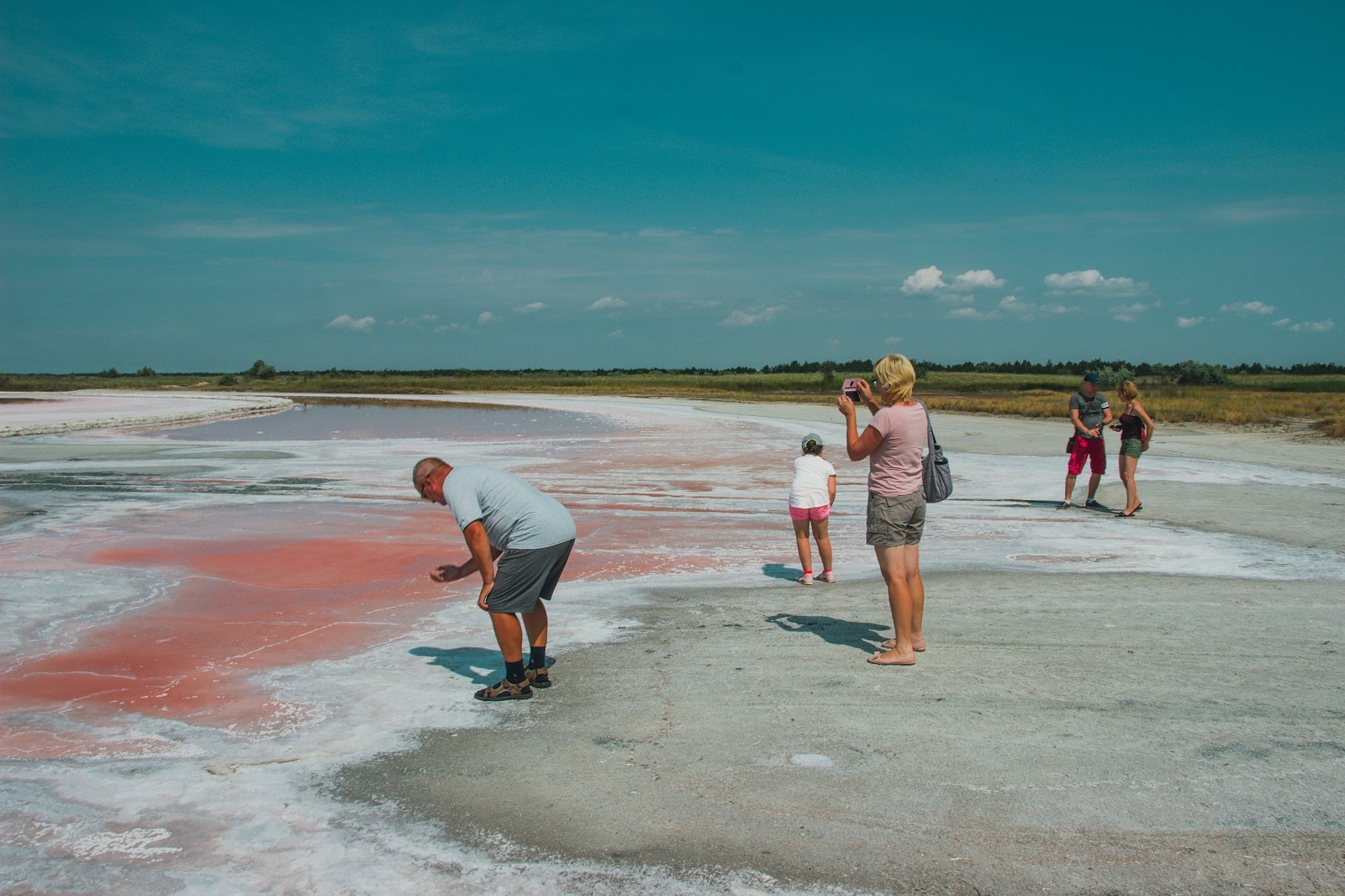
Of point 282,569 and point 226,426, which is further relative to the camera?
point 226,426

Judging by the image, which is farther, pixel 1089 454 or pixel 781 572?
pixel 1089 454

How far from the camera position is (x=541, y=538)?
5273 mm

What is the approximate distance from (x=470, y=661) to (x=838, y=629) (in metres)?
2.56

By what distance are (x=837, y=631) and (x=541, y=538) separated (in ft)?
8.29

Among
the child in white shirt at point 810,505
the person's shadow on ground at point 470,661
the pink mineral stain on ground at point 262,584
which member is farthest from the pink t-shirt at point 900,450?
the pink mineral stain on ground at point 262,584

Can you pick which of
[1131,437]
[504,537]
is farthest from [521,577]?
[1131,437]

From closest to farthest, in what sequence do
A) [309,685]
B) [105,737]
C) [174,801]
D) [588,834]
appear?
1. [588,834]
2. [174,801]
3. [105,737]
4. [309,685]

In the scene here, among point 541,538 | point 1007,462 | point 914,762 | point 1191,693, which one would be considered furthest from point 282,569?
point 1007,462

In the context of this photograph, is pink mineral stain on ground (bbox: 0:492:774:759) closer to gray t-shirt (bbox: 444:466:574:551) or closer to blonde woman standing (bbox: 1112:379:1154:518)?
gray t-shirt (bbox: 444:466:574:551)

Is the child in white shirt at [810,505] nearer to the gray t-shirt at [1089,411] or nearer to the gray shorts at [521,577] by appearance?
the gray shorts at [521,577]

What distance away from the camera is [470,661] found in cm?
629

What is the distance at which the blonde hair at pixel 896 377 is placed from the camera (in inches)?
235

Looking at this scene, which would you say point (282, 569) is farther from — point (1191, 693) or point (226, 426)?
point (226, 426)

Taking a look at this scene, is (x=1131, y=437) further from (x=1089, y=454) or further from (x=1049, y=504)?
(x=1049, y=504)
